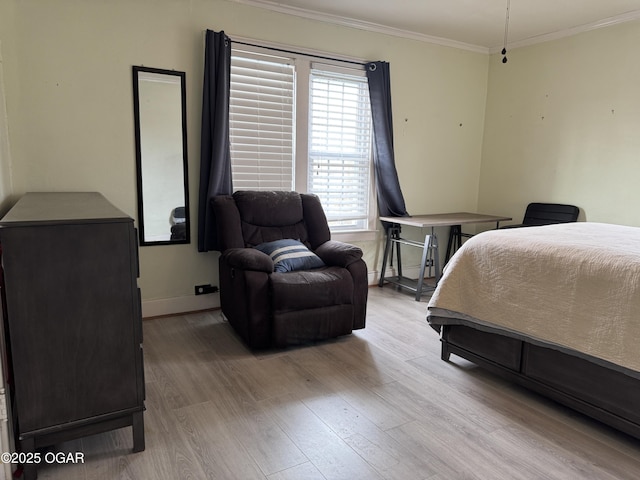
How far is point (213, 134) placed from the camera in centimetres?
332

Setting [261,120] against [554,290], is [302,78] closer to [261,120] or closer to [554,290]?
[261,120]

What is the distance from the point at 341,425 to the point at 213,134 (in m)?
2.30

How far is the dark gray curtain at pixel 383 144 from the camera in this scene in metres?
4.05

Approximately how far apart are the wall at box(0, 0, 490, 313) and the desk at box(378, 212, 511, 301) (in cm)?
158

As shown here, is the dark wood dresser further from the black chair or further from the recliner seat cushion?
the black chair

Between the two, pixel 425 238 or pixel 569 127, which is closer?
pixel 569 127

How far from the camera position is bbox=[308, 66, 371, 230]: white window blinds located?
3920mm

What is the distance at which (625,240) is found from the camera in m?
2.26

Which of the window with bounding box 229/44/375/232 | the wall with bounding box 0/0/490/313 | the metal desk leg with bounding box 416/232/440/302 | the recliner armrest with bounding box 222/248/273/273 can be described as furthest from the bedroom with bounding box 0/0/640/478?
the recliner armrest with bounding box 222/248/273/273

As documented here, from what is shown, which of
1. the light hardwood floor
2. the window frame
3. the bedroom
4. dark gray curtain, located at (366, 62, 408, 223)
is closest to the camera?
the light hardwood floor

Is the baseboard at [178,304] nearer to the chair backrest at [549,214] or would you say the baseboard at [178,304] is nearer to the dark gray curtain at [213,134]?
the dark gray curtain at [213,134]

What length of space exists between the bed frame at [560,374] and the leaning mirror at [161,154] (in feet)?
7.23

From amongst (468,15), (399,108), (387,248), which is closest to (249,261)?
(387,248)

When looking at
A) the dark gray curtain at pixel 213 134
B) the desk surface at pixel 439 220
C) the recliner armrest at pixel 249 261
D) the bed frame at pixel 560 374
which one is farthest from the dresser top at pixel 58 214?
the desk surface at pixel 439 220
